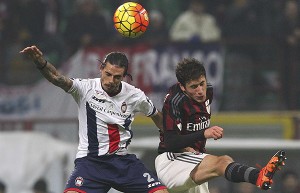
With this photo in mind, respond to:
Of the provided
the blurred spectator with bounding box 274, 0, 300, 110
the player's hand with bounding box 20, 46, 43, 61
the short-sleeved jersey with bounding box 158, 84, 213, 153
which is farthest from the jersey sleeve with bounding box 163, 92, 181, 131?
the blurred spectator with bounding box 274, 0, 300, 110

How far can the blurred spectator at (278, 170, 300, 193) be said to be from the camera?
1590cm

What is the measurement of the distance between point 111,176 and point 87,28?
6715 millimetres

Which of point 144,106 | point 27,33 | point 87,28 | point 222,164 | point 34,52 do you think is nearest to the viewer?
point 34,52

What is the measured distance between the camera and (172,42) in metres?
17.1

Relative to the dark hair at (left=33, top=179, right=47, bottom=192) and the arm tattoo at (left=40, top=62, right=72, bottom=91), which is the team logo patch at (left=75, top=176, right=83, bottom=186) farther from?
the dark hair at (left=33, top=179, right=47, bottom=192)

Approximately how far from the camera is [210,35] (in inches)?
682

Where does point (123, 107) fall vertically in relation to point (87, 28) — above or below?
below

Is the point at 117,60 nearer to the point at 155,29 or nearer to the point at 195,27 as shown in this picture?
the point at 195,27

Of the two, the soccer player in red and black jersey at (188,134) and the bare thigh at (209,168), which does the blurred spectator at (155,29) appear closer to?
the soccer player in red and black jersey at (188,134)

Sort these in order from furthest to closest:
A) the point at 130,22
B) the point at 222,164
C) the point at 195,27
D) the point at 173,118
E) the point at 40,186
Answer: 1. the point at 195,27
2. the point at 40,186
3. the point at 130,22
4. the point at 173,118
5. the point at 222,164

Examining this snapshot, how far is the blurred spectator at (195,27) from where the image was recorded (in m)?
17.2

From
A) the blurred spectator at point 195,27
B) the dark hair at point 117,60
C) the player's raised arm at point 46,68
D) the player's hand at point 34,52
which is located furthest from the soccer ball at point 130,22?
the blurred spectator at point 195,27

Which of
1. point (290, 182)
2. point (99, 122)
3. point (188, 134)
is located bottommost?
point (290, 182)

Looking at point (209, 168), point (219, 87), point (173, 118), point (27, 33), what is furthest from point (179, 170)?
point (27, 33)
